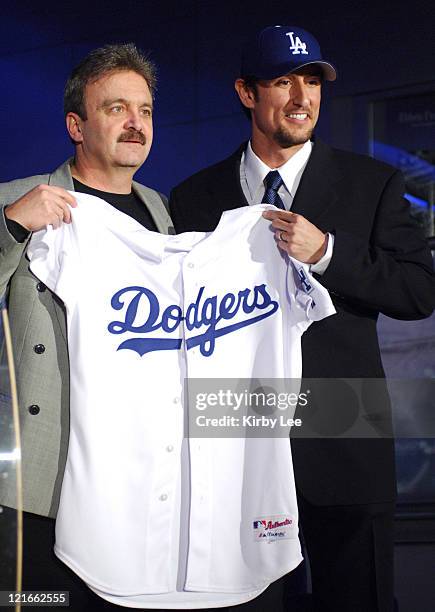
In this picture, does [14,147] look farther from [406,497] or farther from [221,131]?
[406,497]

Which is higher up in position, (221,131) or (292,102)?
(221,131)

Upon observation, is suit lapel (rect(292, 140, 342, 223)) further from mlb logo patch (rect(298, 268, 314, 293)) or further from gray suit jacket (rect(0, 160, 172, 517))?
gray suit jacket (rect(0, 160, 172, 517))

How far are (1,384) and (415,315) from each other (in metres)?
1.01

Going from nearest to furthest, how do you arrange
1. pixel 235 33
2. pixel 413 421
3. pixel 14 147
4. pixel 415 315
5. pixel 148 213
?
pixel 415 315, pixel 148 213, pixel 413 421, pixel 235 33, pixel 14 147

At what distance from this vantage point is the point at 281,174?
7.59 ft

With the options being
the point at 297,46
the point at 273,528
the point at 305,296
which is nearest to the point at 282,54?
the point at 297,46

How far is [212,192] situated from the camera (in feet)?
7.82

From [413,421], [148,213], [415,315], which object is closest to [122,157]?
[148,213]

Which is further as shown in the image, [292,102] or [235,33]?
[235,33]

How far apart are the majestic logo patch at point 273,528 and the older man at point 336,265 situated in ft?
0.40

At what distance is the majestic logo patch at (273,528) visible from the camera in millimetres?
2016

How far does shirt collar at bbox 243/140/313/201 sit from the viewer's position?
7.61 ft

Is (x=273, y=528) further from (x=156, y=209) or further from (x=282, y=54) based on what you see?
(x=282, y=54)

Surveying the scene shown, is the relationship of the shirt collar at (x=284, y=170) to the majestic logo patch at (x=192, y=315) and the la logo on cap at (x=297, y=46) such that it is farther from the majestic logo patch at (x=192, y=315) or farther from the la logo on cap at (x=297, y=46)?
the majestic logo patch at (x=192, y=315)
